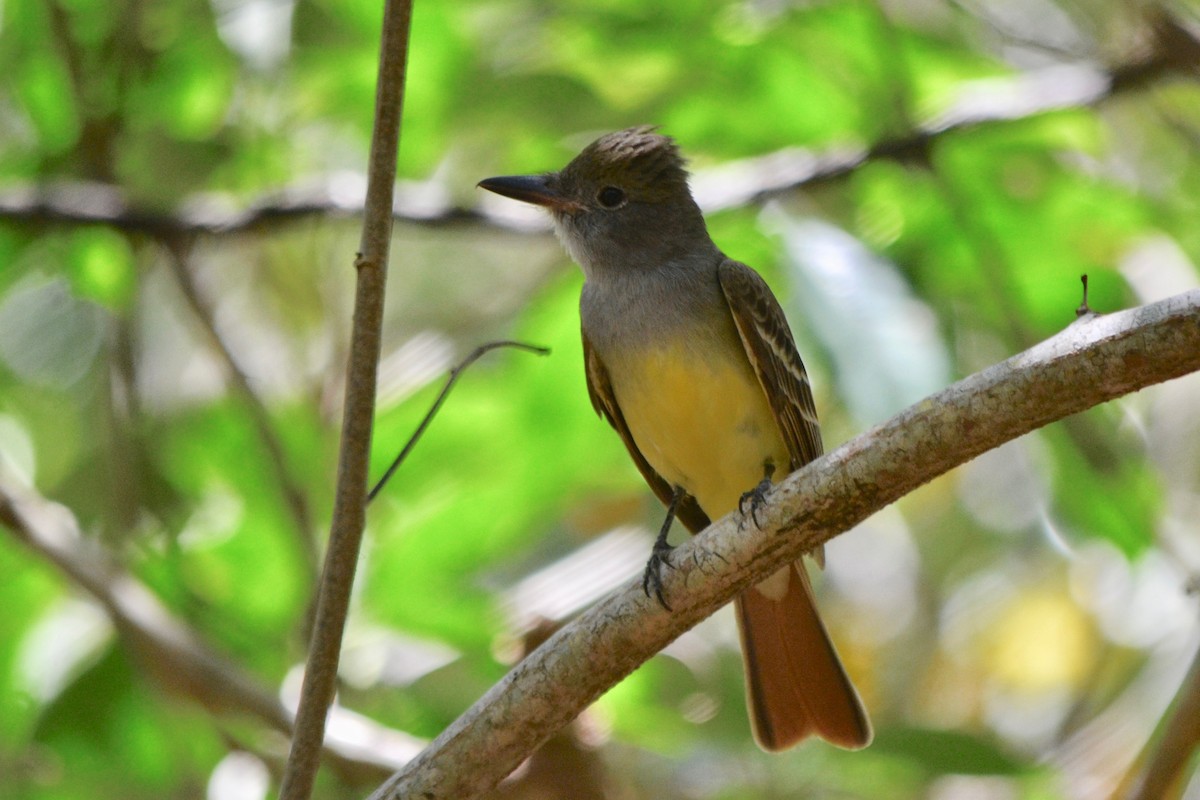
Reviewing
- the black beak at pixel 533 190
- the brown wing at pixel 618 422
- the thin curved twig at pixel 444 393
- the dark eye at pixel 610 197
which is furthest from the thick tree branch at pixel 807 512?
the dark eye at pixel 610 197

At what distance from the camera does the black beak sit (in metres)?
3.76

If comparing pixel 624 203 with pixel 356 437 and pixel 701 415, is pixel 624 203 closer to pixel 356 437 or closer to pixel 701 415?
pixel 701 415

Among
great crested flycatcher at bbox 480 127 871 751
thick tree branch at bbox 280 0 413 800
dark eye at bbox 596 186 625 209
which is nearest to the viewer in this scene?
thick tree branch at bbox 280 0 413 800

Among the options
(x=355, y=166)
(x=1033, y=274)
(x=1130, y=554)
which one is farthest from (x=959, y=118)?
(x=355, y=166)

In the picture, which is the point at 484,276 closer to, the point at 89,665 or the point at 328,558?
the point at 89,665

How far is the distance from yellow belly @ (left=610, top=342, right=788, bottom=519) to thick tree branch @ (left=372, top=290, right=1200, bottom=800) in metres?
0.89

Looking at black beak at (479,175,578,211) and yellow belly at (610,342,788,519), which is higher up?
black beak at (479,175,578,211)

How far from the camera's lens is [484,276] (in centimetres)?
655

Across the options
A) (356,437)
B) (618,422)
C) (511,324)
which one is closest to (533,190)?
(618,422)

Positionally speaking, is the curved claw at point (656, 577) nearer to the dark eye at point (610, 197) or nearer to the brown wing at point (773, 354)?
the brown wing at point (773, 354)

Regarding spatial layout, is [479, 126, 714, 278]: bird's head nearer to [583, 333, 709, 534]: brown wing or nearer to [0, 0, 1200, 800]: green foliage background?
[0, 0, 1200, 800]: green foliage background

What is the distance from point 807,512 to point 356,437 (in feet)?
2.59

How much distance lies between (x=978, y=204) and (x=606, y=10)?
1.22 metres

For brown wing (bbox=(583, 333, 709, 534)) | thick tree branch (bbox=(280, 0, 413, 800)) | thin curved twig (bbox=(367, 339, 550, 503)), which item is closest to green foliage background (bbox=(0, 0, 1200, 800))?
brown wing (bbox=(583, 333, 709, 534))
